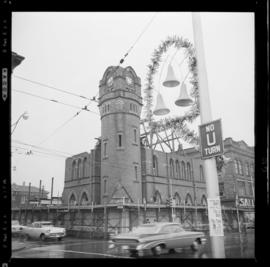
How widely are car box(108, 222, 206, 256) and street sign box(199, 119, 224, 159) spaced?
1.49m

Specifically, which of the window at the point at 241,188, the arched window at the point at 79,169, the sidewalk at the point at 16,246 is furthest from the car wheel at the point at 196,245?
the arched window at the point at 79,169

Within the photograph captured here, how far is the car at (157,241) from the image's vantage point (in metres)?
4.14

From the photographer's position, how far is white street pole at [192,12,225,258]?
11.8 ft

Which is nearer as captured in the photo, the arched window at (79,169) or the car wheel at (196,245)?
the car wheel at (196,245)

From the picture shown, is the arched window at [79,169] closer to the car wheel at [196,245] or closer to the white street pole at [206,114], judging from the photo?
the car wheel at [196,245]

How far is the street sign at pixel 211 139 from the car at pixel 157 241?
1487 millimetres

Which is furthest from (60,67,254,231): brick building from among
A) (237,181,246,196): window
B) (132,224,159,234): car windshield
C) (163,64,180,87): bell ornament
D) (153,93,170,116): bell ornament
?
(132,224,159,234): car windshield

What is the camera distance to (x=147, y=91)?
834 cm

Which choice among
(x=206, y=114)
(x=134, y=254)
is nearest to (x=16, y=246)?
(x=134, y=254)

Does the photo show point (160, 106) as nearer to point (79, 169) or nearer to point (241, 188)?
point (241, 188)

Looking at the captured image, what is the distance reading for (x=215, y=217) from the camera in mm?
3752

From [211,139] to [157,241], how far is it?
5.90 feet
